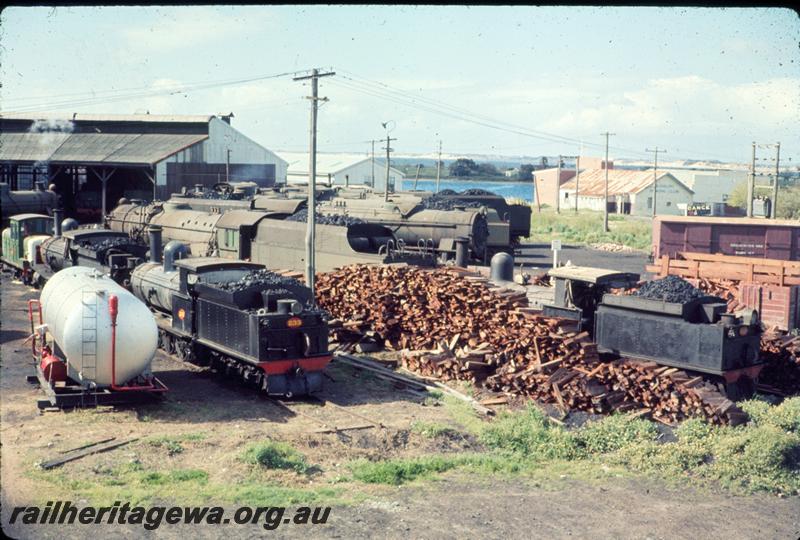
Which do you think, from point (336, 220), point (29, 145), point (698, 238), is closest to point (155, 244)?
point (336, 220)

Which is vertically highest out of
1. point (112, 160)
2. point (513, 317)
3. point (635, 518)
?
point (112, 160)

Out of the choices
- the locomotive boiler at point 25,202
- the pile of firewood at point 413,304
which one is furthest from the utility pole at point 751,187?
the locomotive boiler at point 25,202

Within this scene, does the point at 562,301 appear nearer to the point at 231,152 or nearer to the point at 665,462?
the point at 665,462

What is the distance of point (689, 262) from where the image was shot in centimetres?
2612

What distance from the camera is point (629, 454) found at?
14125mm

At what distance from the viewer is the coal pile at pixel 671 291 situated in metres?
17.6

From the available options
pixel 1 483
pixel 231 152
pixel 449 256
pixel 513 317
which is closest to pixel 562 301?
pixel 513 317

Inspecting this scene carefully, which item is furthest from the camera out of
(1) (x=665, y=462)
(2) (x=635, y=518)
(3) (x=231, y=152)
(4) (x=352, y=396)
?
(3) (x=231, y=152)

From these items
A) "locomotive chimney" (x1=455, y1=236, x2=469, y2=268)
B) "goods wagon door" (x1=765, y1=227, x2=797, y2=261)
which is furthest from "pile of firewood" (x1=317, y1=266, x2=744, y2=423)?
"goods wagon door" (x1=765, y1=227, x2=797, y2=261)

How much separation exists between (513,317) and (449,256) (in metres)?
11.4

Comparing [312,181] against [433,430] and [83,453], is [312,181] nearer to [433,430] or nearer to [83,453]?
[433,430]

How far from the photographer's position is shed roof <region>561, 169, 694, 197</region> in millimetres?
84062
